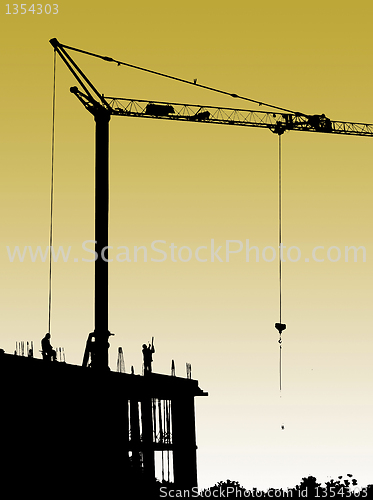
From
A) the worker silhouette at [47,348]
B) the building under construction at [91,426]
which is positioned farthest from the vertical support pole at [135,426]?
the worker silhouette at [47,348]

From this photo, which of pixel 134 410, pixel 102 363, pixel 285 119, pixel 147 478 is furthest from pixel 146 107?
pixel 147 478

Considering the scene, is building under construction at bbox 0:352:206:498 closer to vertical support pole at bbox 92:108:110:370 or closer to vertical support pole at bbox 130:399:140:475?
vertical support pole at bbox 130:399:140:475

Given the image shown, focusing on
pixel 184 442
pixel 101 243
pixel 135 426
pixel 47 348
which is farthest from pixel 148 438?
pixel 101 243

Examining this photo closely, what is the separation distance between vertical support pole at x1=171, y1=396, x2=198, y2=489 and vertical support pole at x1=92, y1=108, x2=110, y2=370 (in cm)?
654

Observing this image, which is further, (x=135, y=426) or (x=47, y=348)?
(x=135, y=426)

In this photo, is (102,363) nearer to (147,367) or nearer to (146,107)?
(147,367)

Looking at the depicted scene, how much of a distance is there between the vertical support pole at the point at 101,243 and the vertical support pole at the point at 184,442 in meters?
6.54

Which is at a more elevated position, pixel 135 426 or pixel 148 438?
pixel 135 426

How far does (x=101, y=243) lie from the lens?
2425 inches

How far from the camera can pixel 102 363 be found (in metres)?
56.2

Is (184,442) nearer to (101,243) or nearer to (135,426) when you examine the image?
(135,426)

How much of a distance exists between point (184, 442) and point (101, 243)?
15805 mm

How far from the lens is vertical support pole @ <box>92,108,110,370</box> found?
59.3 metres

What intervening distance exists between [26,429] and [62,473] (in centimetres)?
267
